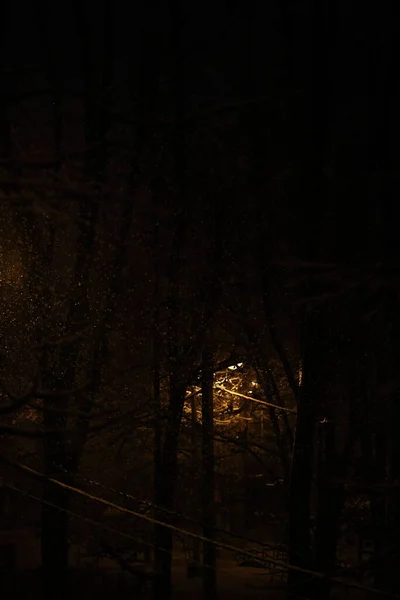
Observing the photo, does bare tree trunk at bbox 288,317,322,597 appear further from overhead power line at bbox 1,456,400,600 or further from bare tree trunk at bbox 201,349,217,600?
overhead power line at bbox 1,456,400,600

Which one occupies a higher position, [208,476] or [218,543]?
[208,476]

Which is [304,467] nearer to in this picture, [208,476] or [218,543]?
[208,476]

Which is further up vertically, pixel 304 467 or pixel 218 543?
pixel 304 467

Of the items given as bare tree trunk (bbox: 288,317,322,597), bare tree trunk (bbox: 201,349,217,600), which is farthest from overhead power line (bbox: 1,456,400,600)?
bare tree trunk (bbox: 201,349,217,600)

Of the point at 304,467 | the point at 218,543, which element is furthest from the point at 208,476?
the point at 218,543

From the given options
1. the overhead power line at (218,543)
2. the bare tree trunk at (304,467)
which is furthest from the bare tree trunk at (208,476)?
the overhead power line at (218,543)

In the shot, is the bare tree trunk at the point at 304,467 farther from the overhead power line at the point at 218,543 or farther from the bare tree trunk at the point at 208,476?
the overhead power line at the point at 218,543

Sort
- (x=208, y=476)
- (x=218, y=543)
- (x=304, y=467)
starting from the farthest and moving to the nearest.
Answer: (x=208, y=476), (x=304, y=467), (x=218, y=543)

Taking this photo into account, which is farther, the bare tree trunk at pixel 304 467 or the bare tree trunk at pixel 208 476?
the bare tree trunk at pixel 208 476

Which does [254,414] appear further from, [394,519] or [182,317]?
[394,519]

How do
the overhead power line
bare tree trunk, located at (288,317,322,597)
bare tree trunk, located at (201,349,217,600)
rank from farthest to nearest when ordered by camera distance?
1. bare tree trunk, located at (201,349,217,600)
2. bare tree trunk, located at (288,317,322,597)
3. the overhead power line

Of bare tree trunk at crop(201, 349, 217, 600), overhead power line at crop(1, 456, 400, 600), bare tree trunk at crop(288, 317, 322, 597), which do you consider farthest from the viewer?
bare tree trunk at crop(201, 349, 217, 600)

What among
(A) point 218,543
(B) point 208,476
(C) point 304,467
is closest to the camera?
(A) point 218,543

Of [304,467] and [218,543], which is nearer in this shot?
[218,543]
